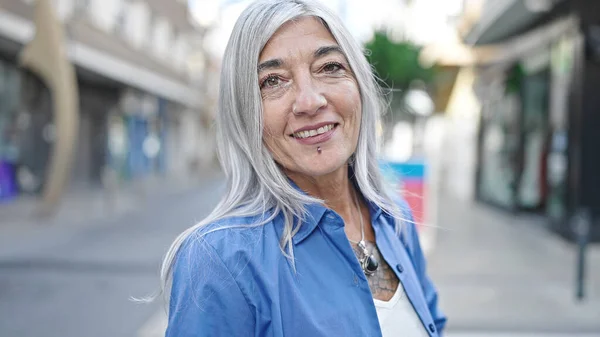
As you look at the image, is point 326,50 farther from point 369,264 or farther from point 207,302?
point 207,302

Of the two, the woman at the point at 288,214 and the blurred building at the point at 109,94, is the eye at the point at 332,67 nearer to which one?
the woman at the point at 288,214

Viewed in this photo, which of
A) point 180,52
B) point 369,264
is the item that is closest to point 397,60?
point 369,264

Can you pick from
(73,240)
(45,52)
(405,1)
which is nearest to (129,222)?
(73,240)

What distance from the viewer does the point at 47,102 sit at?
17781 millimetres

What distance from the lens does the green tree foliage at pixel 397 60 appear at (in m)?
10.7

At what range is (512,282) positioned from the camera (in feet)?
23.4

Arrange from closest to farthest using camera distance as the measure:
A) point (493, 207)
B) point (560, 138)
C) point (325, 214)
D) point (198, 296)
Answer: point (198, 296) → point (325, 214) → point (560, 138) → point (493, 207)

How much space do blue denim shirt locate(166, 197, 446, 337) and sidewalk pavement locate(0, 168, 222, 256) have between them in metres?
8.02

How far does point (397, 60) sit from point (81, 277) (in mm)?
6240

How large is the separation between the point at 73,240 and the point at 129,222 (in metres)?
2.37

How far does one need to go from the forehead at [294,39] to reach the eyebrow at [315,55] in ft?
0.04

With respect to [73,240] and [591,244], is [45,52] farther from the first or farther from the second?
[591,244]

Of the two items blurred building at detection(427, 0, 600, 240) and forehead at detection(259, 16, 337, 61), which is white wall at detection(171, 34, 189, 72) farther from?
forehead at detection(259, 16, 337, 61)

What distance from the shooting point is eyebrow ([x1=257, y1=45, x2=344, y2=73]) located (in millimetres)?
1492
